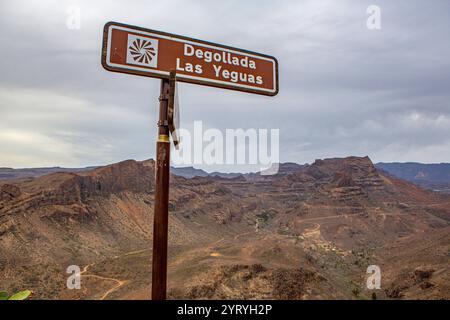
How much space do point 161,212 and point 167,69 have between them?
1.18m

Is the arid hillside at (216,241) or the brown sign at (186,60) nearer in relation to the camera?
the brown sign at (186,60)

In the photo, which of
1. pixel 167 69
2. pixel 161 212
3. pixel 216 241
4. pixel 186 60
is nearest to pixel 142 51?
pixel 167 69

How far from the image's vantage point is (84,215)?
43125 millimetres

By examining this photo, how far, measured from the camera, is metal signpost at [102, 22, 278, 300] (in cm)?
246

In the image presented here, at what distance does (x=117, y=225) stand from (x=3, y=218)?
1414 cm

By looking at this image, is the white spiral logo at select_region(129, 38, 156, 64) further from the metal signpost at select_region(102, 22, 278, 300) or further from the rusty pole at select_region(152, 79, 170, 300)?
the rusty pole at select_region(152, 79, 170, 300)

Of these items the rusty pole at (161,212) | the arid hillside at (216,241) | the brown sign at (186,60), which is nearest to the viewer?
the rusty pole at (161,212)

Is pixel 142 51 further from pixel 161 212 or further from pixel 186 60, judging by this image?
pixel 161 212

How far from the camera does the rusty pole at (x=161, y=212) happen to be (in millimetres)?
2432

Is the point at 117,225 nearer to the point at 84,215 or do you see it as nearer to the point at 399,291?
the point at 84,215

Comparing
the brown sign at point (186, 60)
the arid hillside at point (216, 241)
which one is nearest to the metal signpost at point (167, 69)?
the brown sign at point (186, 60)

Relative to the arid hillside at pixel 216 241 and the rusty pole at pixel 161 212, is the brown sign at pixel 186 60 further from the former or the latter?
the arid hillside at pixel 216 241

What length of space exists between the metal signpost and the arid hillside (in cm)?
1762
